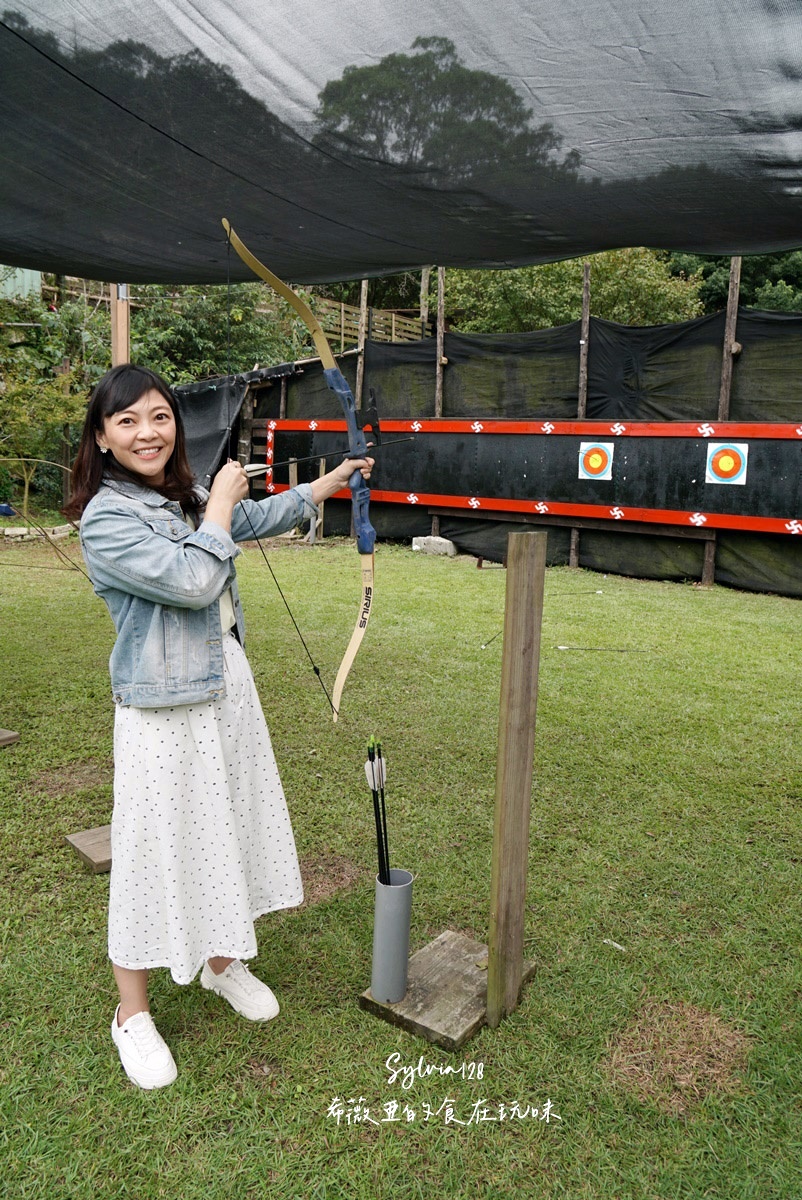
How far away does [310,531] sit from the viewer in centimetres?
923

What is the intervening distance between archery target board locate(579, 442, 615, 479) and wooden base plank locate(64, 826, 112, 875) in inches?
242

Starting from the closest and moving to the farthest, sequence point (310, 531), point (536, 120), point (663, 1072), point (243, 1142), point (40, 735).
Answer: point (243, 1142) → point (663, 1072) → point (536, 120) → point (40, 735) → point (310, 531)

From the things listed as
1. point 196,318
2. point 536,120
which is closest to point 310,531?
point 196,318

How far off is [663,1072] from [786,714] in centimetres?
248

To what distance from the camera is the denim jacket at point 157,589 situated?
1.38 meters

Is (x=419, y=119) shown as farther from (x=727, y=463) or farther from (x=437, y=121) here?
(x=727, y=463)

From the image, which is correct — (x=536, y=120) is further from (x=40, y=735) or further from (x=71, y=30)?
(x=40, y=735)

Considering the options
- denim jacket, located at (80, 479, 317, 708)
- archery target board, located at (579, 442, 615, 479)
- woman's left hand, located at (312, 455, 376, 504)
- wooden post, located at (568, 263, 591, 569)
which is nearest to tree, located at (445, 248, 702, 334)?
wooden post, located at (568, 263, 591, 569)

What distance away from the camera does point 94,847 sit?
2.29 metres

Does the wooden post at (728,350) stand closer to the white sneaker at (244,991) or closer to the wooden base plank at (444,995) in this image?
the wooden base plank at (444,995)

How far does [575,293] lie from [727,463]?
9.11m

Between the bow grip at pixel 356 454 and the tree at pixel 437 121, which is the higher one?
the tree at pixel 437 121

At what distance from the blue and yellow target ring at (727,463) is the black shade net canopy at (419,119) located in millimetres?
4861

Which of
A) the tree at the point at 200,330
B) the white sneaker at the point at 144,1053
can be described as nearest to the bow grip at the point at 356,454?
the white sneaker at the point at 144,1053
